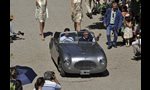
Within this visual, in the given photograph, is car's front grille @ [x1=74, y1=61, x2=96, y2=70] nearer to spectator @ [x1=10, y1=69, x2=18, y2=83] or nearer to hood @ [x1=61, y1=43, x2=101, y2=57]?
hood @ [x1=61, y1=43, x2=101, y2=57]

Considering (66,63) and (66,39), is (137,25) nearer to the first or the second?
(66,39)

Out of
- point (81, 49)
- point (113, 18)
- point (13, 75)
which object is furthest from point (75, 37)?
point (13, 75)

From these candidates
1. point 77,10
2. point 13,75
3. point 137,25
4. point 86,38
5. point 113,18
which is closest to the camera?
point 13,75

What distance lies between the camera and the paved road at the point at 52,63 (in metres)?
12.7

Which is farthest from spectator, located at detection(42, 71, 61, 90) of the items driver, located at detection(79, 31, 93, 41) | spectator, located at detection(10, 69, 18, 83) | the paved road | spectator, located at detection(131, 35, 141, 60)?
spectator, located at detection(131, 35, 141, 60)

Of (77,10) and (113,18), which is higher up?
(77,10)

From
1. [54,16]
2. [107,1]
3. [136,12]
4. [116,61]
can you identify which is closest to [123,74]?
[116,61]

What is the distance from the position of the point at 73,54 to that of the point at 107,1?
10.2m

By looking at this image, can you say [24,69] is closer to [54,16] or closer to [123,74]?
[123,74]

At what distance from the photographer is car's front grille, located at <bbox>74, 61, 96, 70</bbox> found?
42.6 feet

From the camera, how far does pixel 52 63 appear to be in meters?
15.1

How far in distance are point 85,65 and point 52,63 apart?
2420 millimetres

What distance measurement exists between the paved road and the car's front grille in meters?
0.42
